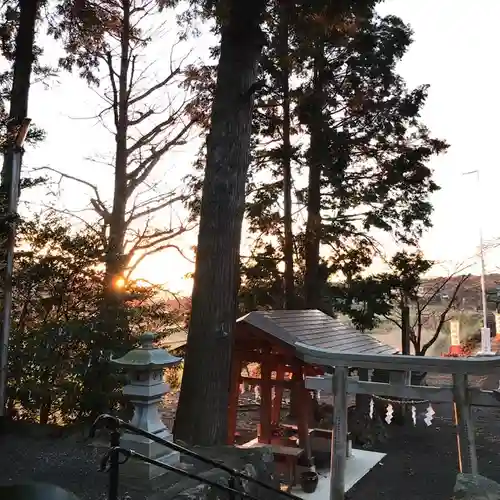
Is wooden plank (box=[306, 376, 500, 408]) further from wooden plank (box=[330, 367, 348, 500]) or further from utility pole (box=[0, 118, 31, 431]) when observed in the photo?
utility pole (box=[0, 118, 31, 431])

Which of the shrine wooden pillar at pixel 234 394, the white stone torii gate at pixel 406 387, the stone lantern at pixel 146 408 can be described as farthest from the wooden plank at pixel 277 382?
the stone lantern at pixel 146 408

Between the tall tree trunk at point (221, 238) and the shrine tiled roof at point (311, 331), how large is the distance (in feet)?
4.60

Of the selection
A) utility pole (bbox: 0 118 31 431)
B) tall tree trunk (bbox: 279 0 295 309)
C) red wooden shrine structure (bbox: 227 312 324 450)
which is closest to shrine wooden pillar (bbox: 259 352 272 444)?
red wooden shrine structure (bbox: 227 312 324 450)

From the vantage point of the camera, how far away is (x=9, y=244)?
6.20m

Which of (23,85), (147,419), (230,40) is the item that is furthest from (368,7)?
(147,419)

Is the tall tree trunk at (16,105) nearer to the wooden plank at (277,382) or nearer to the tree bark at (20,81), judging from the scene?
the tree bark at (20,81)

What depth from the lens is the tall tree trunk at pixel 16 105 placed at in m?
6.11

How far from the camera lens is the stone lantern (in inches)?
163

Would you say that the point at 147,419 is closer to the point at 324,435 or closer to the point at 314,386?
the point at 314,386

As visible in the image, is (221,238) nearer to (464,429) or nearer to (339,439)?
(339,439)

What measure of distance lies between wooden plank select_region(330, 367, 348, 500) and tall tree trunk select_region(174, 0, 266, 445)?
63.7 inches

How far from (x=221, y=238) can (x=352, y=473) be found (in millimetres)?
5640

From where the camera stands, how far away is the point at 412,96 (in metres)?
12.2

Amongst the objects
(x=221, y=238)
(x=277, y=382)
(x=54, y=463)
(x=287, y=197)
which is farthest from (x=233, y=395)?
(x=287, y=197)
